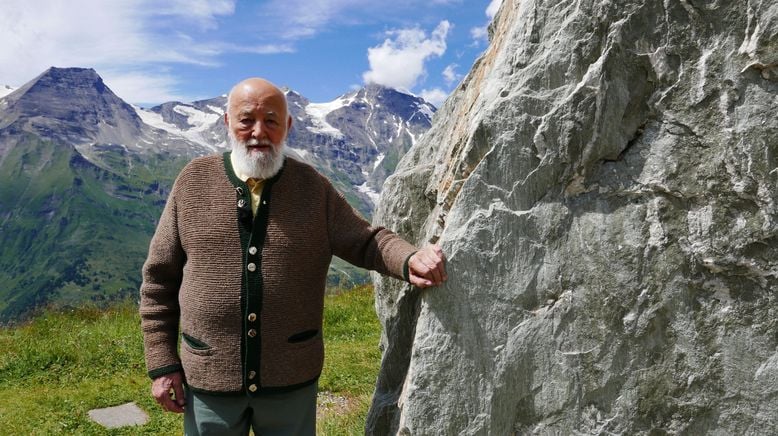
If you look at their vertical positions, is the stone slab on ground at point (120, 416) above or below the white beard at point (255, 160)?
below

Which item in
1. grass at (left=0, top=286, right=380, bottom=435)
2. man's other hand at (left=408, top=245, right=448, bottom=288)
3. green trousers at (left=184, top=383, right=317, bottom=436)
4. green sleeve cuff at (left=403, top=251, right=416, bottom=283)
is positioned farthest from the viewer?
grass at (left=0, top=286, right=380, bottom=435)

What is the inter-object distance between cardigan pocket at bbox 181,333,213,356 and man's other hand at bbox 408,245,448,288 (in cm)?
150

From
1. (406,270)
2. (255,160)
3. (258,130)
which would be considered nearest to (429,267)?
(406,270)

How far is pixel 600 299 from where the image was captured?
4.18 m

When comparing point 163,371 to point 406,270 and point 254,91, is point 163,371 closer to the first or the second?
point 406,270

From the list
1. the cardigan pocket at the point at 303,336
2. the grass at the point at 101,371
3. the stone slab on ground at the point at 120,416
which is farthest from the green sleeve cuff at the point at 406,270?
the stone slab on ground at the point at 120,416

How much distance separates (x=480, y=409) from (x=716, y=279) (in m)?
1.75

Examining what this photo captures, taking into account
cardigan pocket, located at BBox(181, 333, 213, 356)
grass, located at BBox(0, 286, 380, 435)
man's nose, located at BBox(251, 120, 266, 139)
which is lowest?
grass, located at BBox(0, 286, 380, 435)

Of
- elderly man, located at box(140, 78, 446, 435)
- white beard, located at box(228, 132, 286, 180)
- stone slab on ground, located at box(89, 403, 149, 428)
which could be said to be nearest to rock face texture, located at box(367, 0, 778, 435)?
elderly man, located at box(140, 78, 446, 435)

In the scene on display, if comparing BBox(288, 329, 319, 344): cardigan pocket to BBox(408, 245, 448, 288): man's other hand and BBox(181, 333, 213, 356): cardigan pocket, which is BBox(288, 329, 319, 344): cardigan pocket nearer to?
BBox(181, 333, 213, 356): cardigan pocket

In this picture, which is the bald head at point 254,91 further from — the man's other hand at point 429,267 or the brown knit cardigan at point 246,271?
the man's other hand at point 429,267

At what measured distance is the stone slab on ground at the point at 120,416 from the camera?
26.4 ft

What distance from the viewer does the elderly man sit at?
436 centimetres

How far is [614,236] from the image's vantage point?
4137 millimetres
